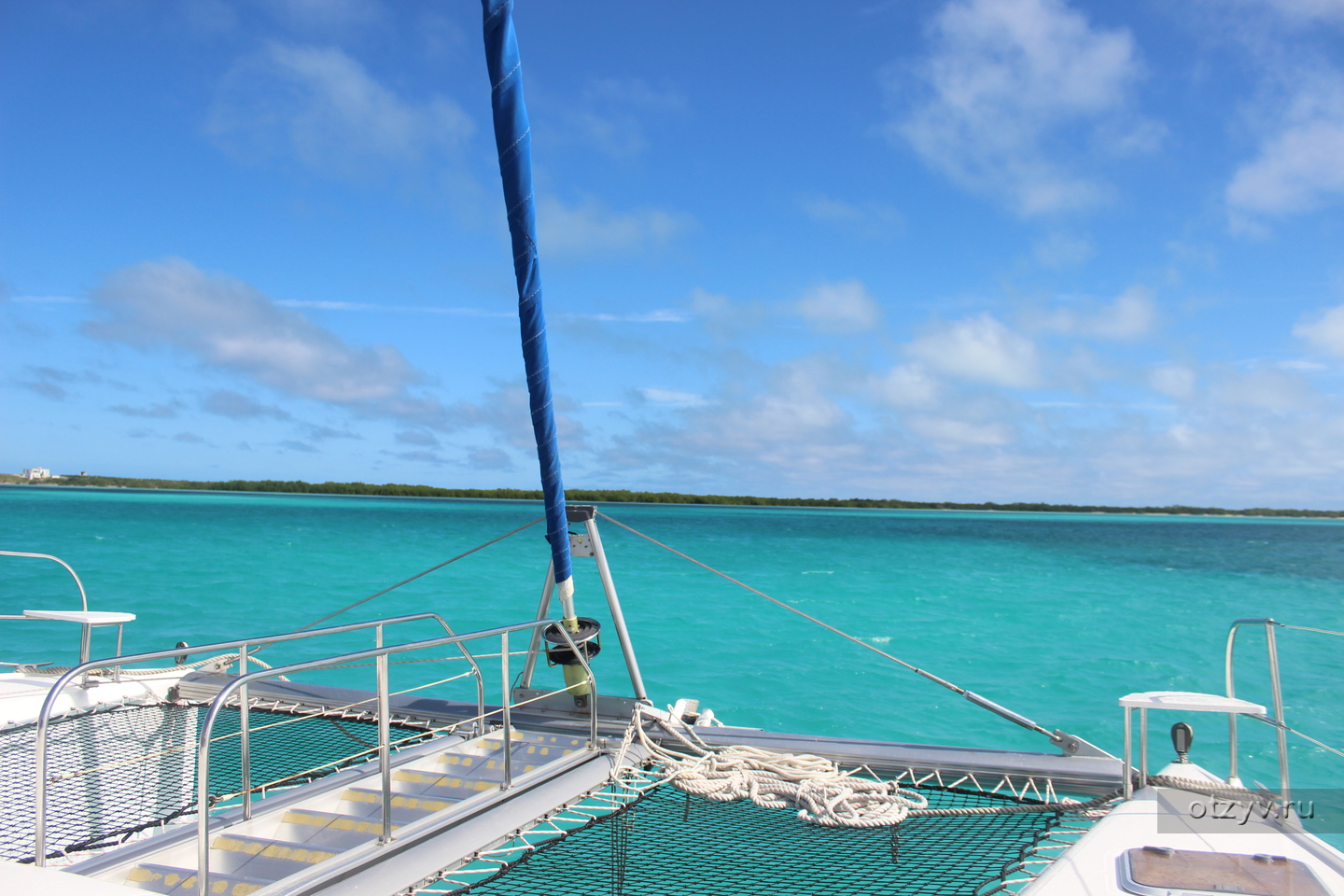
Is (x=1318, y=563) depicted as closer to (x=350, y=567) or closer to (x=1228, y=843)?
(x=350, y=567)

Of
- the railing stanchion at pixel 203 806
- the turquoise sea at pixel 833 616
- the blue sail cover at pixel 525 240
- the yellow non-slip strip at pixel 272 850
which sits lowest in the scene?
the turquoise sea at pixel 833 616

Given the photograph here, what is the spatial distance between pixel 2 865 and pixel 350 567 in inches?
1418

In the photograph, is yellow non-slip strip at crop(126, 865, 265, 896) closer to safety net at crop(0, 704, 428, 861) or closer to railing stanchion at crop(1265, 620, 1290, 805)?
safety net at crop(0, 704, 428, 861)

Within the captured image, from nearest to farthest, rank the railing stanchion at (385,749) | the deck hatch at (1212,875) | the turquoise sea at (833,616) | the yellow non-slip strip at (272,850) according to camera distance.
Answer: the deck hatch at (1212,875) → the railing stanchion at (385,749) → the yellow non-slip strip at (272,850) → the turquoise sea at (833,616)

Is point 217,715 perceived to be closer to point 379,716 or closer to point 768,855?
point 379,716

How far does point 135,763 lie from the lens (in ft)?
19.7

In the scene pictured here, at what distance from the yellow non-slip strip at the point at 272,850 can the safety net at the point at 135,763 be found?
0.92ft

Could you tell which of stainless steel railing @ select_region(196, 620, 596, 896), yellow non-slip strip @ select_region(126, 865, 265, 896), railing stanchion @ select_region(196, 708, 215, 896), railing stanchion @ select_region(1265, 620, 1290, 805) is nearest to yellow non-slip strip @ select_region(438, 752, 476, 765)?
stainless steel railing @ select_region(196, 620, 596, 896)

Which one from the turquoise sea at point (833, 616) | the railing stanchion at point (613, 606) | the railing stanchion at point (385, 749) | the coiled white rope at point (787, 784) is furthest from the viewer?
the turquoise sea at point (833, 616)

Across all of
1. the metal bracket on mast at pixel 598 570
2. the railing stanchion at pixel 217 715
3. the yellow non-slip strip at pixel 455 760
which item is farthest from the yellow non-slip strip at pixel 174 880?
the metal bracket on mast at pixel 598 570

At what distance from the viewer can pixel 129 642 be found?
1853 centimetres

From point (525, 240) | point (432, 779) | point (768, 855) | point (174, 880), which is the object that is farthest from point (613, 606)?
point (174, 880)

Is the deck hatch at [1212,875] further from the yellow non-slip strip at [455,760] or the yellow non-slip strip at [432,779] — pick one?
the yellow non-slip strip at [455,760]

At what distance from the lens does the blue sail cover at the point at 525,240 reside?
192 inches
